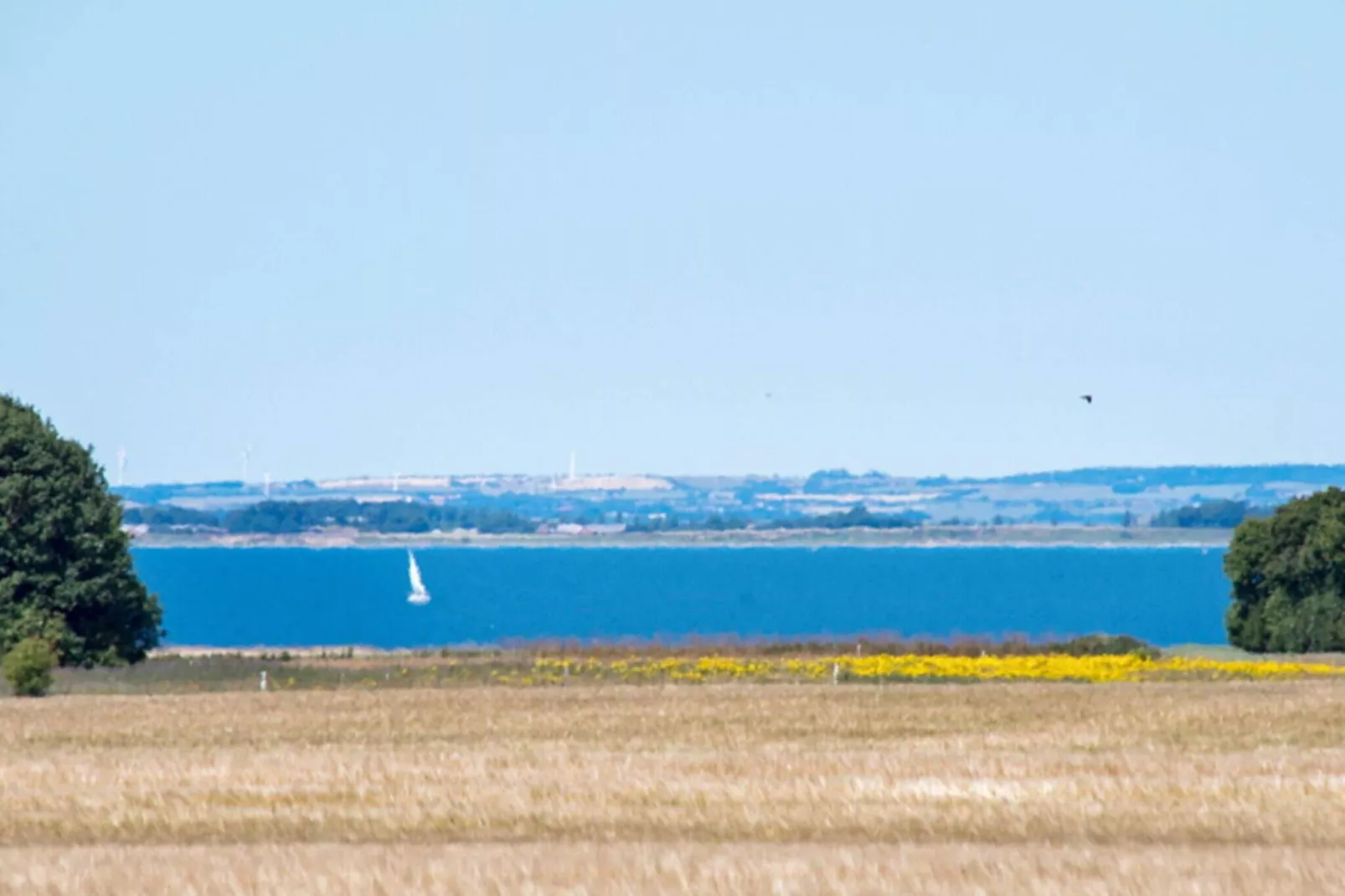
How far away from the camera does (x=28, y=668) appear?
59562 millimetres

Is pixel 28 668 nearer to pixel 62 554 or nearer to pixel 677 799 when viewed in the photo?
pixel 62 554

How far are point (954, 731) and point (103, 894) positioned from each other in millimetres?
25479

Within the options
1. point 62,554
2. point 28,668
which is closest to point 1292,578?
point 62,554

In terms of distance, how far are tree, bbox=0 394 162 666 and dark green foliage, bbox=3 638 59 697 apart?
998 centimetres

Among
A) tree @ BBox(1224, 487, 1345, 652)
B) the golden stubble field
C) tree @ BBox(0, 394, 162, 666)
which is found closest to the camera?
the golden stubble field

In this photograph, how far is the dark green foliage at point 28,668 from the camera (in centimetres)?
5953

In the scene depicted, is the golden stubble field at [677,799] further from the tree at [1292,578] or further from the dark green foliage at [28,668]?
the tree at [1292,578]

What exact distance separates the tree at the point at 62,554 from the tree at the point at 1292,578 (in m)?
43.6

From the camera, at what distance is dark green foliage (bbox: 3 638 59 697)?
59.5 meters

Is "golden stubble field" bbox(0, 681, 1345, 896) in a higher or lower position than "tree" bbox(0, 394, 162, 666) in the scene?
lower

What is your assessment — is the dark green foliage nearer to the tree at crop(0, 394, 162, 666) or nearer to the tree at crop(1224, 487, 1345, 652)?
the tree at crop(0, 394, 162, 666)

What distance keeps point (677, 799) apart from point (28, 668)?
105ft

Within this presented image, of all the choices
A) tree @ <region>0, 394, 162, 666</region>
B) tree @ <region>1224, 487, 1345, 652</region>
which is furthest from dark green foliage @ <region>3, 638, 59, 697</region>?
tree @ <region>1224, 487, 1345, 652</region>

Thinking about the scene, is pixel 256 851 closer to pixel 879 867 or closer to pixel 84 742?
pixel 879 867
